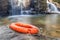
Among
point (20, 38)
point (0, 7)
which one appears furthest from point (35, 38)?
point (0, 7)

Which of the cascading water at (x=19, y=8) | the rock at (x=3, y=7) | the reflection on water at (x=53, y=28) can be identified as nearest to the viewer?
the reflection on water at (x=53, y=28)

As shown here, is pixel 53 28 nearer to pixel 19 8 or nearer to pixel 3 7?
pixel 3 7

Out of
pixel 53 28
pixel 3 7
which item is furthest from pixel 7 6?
pixel 53 28

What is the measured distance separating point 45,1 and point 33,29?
3.78m

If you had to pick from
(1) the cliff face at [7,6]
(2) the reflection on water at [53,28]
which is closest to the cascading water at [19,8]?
(1) the cliff face at [7,6]

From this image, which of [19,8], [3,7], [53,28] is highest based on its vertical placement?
[3,7]

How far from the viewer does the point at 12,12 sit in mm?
6598

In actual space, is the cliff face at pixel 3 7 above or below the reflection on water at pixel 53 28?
above

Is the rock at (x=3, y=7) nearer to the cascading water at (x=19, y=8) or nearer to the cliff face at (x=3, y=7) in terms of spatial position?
the cliff face at (x=3, y=7)

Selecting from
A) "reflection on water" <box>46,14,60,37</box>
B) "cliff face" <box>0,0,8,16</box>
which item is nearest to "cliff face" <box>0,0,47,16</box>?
"cliff face" <box>0,0,8,16</box>

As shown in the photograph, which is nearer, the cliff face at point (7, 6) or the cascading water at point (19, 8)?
the cliff face at point (7, 6)

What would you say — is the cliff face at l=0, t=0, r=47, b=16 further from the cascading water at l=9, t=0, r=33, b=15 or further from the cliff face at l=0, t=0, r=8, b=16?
the cascading water at l=9, t=0, r=33, b=15

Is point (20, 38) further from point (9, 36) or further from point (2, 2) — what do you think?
point (2, 2)

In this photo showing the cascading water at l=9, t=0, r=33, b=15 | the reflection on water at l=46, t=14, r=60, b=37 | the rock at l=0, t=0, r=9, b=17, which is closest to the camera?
the reflection on water at l=46, t=14, r=60, b=37
